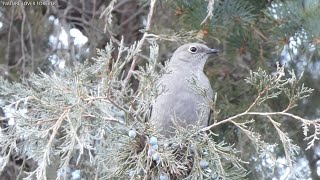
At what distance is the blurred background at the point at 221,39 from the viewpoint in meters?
4.70

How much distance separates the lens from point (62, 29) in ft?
20.4

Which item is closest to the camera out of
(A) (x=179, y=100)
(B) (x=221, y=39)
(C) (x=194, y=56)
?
(A) (x=179, y=100)

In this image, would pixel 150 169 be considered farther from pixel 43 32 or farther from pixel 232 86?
pixel 43 32

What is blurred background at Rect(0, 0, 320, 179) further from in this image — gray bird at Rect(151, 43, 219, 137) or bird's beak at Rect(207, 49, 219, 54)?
gray bird at Rect(151, 43, 219, 137)

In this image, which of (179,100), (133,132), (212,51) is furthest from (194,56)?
(133,132)

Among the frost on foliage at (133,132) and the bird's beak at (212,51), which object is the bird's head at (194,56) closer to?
the bird's beak at (212,51)

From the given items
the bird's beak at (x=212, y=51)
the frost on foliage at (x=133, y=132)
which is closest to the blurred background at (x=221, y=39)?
the bird's beak at (x=212, y=51)

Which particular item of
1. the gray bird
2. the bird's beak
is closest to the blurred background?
the bird's beak

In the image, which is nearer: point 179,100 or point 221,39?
point 179,100

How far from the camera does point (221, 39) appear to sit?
5.11m

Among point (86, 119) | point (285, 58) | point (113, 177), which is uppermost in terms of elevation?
point (285, 58)

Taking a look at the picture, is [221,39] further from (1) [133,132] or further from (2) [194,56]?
(1) [133,132]

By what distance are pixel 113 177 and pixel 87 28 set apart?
2969 mm

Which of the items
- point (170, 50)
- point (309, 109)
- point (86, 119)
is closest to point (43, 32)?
point (170, 50)
